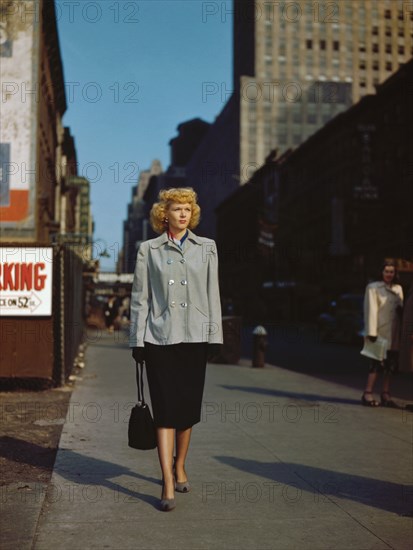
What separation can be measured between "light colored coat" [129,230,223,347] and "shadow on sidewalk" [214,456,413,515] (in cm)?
134

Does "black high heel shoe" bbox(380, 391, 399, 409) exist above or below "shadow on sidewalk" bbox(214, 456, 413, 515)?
below

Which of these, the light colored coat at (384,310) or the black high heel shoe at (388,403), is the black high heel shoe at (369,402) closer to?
the black high heel shoe at (388,403)

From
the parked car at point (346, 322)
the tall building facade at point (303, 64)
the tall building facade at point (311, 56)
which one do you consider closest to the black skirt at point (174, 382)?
the parked car at point (346, 322)

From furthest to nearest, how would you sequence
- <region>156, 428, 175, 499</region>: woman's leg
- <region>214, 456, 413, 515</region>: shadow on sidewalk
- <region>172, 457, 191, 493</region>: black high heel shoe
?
1. <region>172, 457, 191, 493</region>: black high heel shoe
2. <region>214, 456, 413, 515</region>: shadow on sidewalk
3. <region>156, 428, 175, 499</region>: woman's leg

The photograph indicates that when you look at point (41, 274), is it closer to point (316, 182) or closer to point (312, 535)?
point (312, 535)

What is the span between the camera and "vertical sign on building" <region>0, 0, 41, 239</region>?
29219 millimetres

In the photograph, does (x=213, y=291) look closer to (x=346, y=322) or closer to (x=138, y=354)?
(x=138, y=354)

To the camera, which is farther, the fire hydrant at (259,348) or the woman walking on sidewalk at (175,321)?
the fire hydrant at (259,348)

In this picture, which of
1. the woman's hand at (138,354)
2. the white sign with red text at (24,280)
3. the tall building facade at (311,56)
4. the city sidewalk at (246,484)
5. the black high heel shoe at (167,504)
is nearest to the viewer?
the city sidewalk at (246,484)

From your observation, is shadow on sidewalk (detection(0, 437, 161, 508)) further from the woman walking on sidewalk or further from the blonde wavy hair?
the blonde wavy hair

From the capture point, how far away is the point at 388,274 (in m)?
10.3

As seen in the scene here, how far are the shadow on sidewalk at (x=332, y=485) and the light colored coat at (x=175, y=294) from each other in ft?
4.38

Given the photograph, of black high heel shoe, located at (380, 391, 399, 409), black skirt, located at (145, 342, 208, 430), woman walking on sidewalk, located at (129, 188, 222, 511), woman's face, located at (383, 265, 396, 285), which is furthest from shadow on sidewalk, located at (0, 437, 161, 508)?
woman's face, located at (383, 265, 396, 285)

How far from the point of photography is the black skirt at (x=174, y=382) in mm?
5133
